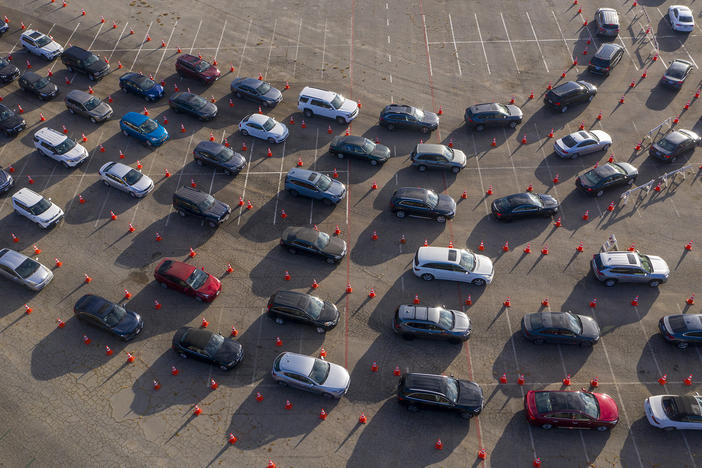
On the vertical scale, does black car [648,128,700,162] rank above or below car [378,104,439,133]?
above

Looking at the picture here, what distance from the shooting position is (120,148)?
39.2 meters

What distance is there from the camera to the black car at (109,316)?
2762 centimetres

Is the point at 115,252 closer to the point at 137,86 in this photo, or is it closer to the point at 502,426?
the point at 137,86

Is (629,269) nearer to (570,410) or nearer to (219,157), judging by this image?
(570,410)

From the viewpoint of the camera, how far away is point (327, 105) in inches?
1604

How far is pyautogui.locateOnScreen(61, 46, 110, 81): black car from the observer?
44.4 metres

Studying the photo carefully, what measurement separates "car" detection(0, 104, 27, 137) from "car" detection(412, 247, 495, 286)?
1283 inches

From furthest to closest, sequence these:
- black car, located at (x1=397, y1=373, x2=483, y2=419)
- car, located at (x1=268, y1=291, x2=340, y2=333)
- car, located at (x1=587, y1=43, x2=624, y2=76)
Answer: car, located at (x1=587, y1=43, x2=624, y2=76)
car, located at (x1=268, y1=291, x2=340, y2=333)
black car, located at (x1=397, y1=373, x2=483, y2=419)

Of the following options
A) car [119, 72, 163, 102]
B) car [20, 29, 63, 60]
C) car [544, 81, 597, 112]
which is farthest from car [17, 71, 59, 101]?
car [544, 81, 597, 112]

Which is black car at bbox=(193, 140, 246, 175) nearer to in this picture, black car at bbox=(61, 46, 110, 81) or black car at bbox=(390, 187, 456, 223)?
black car at bbox=(390, 187, 456, 223)

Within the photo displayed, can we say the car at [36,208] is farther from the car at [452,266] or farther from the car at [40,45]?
the car at [452,266]

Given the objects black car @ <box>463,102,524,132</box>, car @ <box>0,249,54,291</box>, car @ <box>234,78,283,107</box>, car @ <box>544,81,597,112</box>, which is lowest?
car @ <box>0,249,54,291</box>

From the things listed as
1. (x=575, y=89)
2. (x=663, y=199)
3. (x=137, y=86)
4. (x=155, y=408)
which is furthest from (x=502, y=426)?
(x=137, y=86)

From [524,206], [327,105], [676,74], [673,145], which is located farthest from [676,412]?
[676,74]
